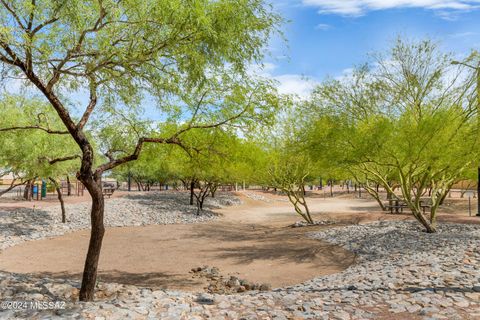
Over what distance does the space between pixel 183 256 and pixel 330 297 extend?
983cm

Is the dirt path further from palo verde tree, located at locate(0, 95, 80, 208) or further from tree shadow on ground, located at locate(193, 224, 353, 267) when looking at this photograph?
palo verde tree, located at locate(0, 95, 80, 208)

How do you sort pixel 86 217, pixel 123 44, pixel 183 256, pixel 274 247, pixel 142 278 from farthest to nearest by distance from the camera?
pixel 86 217 → pixel 274 247 → pixel 183 256 → pixel 142 278 → pixel 123 44

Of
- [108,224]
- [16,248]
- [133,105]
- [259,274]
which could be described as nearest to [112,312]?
[133,105]

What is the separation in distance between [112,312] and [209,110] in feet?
18.9

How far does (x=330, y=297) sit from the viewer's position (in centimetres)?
829

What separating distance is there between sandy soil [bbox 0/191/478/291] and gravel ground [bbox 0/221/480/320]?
93.3 inches

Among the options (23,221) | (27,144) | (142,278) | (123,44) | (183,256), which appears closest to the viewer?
(123,44)

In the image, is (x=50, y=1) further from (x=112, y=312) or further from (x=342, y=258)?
(x=342, y=258)

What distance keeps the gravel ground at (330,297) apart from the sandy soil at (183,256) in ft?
7.78

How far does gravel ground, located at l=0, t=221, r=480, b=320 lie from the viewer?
23.5 feet

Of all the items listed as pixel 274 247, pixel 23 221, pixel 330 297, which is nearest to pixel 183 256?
pixel 274 247

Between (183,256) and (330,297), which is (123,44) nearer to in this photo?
(330,297)

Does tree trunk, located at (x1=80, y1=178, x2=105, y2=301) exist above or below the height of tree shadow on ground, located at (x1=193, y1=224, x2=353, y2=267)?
above

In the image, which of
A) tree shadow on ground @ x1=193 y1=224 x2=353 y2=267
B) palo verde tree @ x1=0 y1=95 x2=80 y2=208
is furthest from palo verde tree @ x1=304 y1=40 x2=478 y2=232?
palo verde tree @ x1=0 y1=95 x2=80 y2=208
